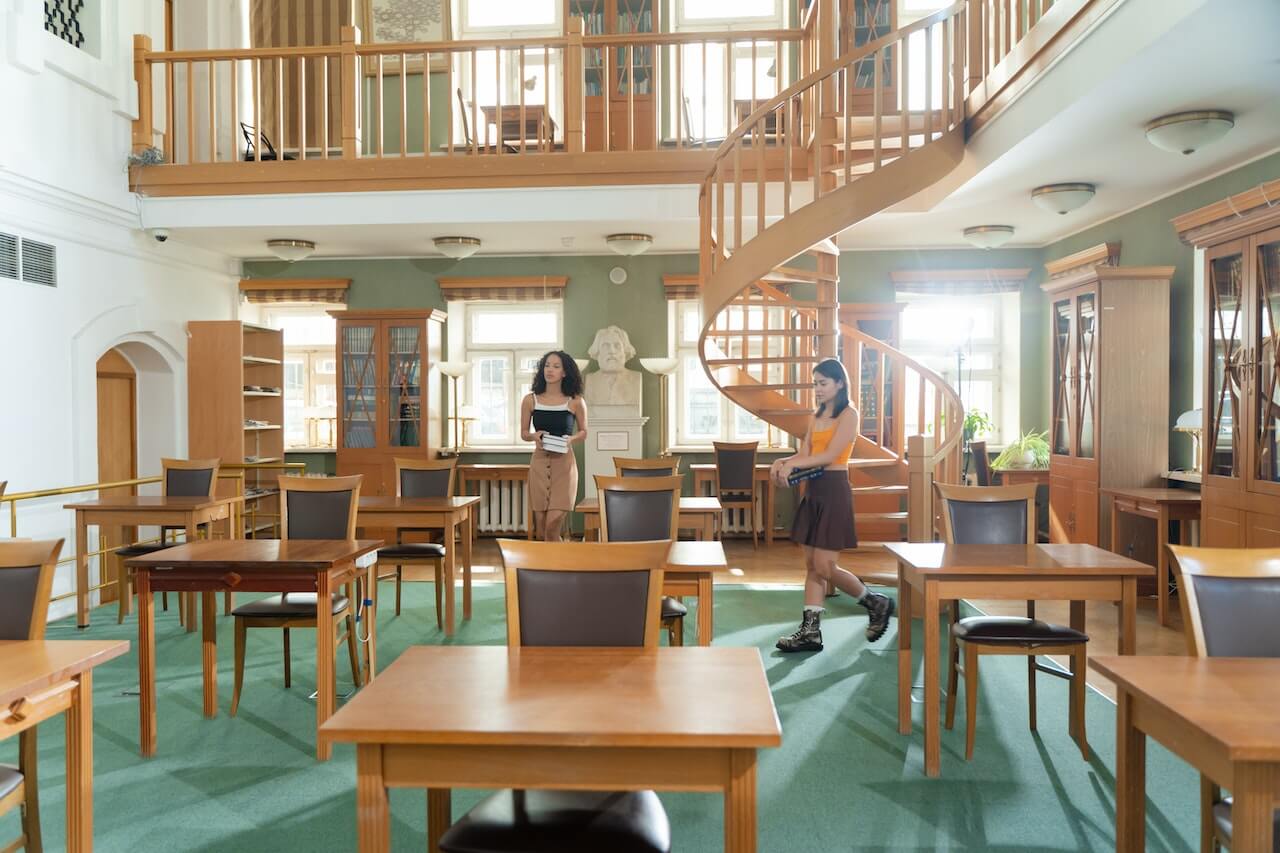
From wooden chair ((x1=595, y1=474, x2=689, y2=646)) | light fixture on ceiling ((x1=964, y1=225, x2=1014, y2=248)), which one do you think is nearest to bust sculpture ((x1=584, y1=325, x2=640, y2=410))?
light fixture on ceiling ((x1=964, y1=225, x2=1014, y2=248))

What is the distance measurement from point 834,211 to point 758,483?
387 centimetres

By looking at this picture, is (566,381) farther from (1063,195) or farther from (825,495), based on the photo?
(1063,195)

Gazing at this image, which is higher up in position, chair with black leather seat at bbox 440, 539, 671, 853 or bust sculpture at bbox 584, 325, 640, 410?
bust sculpture at bbox 584, 325, 640, 410

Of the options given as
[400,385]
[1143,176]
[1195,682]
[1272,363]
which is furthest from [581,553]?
[400,385]

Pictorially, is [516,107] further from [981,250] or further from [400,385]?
[981,250]

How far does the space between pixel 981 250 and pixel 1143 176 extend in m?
2.97

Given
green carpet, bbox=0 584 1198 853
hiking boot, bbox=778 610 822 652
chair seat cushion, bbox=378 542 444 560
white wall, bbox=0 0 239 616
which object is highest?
white wall, bbox=0 0 239 616

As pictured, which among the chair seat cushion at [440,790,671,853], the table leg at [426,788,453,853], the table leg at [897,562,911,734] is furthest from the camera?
the table leg at [897,562,911,734]

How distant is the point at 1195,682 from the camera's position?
192cm

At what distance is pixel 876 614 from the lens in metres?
5.13

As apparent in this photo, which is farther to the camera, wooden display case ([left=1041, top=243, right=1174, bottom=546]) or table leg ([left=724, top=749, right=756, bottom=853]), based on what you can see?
wooden display case ([left=1041, top=243, right=1174, bottom=546])

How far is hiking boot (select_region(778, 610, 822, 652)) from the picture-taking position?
4.88m

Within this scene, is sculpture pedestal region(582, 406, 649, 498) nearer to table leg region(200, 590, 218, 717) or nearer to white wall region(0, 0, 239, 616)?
white wall region(0, 0, 239, 616)

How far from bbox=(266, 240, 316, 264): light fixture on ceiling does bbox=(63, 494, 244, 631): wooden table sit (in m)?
2.69
